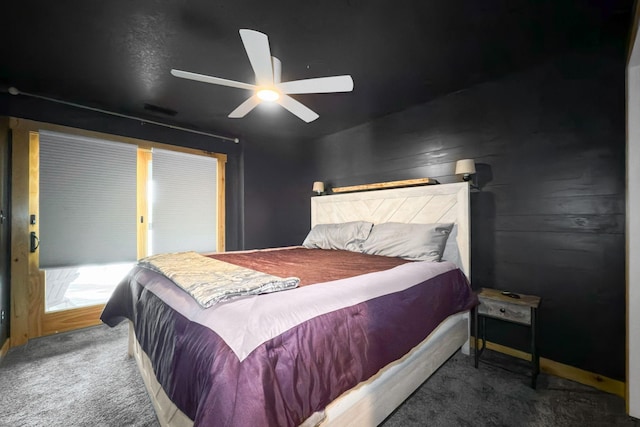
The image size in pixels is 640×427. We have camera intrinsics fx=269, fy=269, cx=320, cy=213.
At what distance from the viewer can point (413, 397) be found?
1750 mm

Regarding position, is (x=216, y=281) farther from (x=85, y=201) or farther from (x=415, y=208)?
(x=85, y=201)

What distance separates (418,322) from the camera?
1628mm

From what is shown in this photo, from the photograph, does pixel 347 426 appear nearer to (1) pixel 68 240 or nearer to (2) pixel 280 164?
(1) pixel 68 240

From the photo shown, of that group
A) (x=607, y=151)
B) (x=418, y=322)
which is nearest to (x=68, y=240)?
(x=418, y=322)

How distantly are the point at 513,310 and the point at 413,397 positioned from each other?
0.98 metres

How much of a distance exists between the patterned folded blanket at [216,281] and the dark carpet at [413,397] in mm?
855

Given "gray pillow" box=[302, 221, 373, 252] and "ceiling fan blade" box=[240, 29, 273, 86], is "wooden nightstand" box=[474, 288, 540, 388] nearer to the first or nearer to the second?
"gray pillow" box=[302, 221, 373, 252]

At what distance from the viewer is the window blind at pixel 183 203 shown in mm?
3463

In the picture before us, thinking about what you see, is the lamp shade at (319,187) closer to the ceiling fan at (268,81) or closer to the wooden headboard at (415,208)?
the wooden headboard at (415,208)

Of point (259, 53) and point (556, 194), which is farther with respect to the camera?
point (556, 194)

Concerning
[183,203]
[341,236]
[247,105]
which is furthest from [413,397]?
[183,203]

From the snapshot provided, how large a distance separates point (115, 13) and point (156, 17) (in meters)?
0.24

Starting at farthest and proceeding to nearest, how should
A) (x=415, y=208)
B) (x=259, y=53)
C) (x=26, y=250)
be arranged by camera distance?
(x=415, y=208) → (x=26, y=250) → (x=259, y=53)

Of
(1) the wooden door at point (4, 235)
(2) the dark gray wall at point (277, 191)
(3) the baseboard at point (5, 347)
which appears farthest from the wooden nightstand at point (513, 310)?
(1) the wooden door at point (4, 235)
